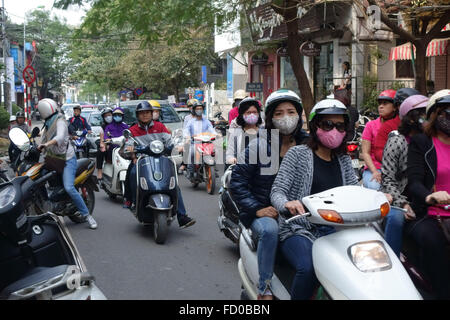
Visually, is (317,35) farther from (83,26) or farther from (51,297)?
(51,297)

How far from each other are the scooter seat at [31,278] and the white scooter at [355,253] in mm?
1520

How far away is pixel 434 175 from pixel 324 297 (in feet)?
4.35

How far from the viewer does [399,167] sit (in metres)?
4.68

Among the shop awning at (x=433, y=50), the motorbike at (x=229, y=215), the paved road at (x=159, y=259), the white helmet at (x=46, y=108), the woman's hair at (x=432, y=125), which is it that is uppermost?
the shop awning at (x=433, y=50)

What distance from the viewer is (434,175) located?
13.1 ft

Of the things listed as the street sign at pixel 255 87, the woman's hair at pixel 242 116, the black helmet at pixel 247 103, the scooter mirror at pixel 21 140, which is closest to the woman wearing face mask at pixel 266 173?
the scooter mirror at pixel 21 140

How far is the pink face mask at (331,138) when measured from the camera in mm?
3687

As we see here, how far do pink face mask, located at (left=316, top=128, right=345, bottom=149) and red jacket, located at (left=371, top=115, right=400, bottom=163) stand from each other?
236 cm

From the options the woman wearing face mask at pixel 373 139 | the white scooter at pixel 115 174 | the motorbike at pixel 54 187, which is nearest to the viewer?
the woman wearing face mask at pixel 373 139

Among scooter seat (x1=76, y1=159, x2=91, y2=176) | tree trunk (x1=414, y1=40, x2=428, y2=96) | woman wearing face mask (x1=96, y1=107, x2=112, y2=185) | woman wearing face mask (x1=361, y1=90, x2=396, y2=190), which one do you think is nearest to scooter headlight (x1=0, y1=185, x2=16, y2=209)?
woman wearing face mask (x1=361, y1=90, x2=396, y2=190)

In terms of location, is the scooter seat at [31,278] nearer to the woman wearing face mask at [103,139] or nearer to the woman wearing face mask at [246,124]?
the woman wearing face mask at [246,124]

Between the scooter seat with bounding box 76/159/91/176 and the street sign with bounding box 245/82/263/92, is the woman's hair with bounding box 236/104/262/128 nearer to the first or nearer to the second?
the scooter seat with bounding box 76/159/91/176

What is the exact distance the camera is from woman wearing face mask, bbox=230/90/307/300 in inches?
145

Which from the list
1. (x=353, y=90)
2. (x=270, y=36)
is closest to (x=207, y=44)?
(x=270, y=36)
